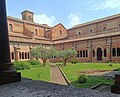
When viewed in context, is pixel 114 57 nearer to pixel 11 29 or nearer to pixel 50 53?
pixel 50 53

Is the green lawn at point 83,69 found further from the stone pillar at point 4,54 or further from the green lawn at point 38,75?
the stone pillar at point 4,54

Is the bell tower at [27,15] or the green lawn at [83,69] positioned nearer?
the green lawn at [83,69]

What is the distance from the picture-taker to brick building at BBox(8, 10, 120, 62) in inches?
1003

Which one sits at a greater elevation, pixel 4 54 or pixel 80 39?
pixel 80 39

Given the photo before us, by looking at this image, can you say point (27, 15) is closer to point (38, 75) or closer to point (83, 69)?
point (83, 69)

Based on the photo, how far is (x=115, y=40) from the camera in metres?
24.6

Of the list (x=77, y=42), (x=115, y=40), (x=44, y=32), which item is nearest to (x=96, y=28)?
(x=77, y=42)

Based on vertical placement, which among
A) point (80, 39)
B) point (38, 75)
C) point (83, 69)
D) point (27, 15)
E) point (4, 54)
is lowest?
point (83, 69)

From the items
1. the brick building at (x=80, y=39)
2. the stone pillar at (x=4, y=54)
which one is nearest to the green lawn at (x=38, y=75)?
the stone pillar at (x=4, y=54)

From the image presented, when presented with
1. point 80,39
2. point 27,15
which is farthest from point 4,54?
point 27,15

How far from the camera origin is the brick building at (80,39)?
1003 inches

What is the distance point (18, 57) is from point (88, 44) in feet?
43.2

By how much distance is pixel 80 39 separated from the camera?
30234 millimetres

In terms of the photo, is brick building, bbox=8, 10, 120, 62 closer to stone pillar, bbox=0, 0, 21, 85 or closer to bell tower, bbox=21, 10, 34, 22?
bell tower, bbox=21, 10, 34, 22
